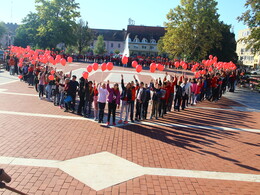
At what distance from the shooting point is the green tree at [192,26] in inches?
1449

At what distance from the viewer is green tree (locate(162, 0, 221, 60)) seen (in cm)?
3681

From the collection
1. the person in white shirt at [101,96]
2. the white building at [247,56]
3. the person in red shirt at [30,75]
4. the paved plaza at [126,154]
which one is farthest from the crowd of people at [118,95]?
the white building at [247,56]

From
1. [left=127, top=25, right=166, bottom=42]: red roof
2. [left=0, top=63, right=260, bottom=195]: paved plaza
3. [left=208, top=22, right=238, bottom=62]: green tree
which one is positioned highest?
[left=127, top=25, right=166, bottom=42]: red roof

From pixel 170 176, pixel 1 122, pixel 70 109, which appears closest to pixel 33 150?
pixel 1 122

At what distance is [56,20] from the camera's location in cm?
5153

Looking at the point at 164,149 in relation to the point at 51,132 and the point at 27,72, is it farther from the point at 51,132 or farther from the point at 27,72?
the point at 27,72

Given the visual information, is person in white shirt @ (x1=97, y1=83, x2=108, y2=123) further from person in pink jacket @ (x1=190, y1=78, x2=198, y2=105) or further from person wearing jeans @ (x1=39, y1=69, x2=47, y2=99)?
person in pink jacket @ (x1=190, y1=78, x2=198, y2=105)

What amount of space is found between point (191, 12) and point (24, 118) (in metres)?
33.1

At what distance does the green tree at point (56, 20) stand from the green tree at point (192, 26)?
952 inches

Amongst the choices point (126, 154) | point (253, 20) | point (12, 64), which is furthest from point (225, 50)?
point (126, 154)

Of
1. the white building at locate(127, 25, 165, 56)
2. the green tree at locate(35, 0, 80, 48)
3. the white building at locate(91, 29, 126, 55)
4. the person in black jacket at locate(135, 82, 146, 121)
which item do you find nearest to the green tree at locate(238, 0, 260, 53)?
the person in black jacket at locate(135, 82, 146, 121)

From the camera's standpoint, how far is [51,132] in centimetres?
859

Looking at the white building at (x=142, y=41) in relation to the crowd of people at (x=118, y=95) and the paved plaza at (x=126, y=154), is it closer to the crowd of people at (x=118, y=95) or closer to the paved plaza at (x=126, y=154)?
the crowd of people at (x=118, y=95)

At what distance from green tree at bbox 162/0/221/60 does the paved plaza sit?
27.4 meters
